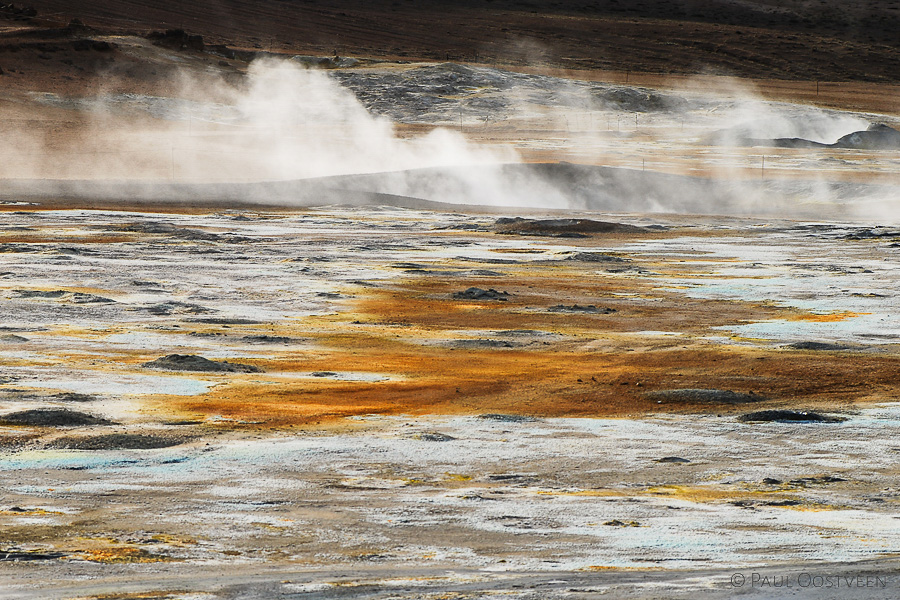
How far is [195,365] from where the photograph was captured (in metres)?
13.6

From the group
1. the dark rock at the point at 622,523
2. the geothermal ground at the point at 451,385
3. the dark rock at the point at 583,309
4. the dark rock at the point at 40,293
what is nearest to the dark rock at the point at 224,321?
the geothermal ground at the point at 451,385

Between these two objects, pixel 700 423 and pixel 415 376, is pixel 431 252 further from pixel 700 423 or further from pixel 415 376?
pixel 700 423

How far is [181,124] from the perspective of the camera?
2147 inches

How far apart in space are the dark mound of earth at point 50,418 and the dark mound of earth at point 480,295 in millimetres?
9944

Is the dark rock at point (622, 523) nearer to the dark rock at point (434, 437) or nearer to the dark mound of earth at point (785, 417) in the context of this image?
the dark rock at point (434, 437)

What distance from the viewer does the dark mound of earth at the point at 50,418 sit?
10.4 m

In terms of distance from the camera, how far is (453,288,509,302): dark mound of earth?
20047 millimetres

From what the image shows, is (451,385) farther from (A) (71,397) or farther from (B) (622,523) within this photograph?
(B) (622,523)

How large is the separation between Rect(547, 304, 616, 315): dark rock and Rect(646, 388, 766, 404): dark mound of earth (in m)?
6.38

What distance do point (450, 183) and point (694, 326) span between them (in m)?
23.5

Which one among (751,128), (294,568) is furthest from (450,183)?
(294,568)

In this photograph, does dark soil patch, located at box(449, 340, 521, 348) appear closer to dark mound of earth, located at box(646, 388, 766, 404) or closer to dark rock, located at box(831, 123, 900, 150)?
dark mound of earth, located at box(646, 388, 766, 404)

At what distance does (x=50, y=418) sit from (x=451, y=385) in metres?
4.03

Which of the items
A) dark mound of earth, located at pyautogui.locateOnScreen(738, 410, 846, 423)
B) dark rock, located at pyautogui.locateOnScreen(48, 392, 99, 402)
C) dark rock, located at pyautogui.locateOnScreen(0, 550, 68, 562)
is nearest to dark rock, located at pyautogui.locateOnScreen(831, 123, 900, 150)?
dark mound of earth, located at pyautogui.locateOnScreen(738, 410, 846, 423)
